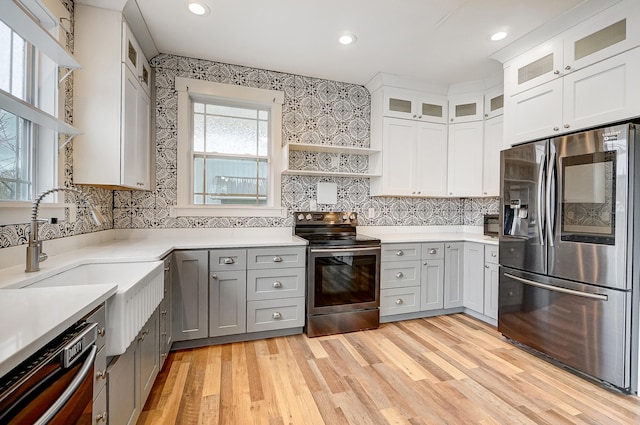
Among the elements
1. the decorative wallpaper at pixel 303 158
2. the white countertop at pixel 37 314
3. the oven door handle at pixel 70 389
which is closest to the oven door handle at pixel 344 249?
the decorative wallpaper at pixel 303 158

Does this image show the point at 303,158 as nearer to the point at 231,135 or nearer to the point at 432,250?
the point at 231,135

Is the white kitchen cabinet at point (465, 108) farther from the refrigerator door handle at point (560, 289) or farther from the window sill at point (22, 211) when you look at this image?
the window sill at point (22, 211)

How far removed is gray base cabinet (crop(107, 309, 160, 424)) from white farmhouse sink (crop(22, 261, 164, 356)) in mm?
125

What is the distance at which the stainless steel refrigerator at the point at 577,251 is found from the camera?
1.87m

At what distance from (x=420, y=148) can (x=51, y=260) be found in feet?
11.2

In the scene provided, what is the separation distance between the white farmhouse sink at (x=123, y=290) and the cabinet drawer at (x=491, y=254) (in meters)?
2.93

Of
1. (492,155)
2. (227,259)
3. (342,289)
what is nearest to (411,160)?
(492,155)

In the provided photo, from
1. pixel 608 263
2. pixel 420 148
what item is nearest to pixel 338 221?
pixel 420 148

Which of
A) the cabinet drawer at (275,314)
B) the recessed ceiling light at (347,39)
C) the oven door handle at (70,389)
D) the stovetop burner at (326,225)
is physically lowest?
the cabinet drawer at (275,314)

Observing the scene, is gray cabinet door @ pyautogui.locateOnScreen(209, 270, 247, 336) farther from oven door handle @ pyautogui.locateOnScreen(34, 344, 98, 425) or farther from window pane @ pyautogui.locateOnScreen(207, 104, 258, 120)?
window pane @ pyautogui.locateOnScreen(207, 104, 258, 120)

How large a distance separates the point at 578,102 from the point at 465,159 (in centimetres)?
131

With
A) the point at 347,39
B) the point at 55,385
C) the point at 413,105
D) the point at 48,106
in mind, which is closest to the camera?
the point at 55,385

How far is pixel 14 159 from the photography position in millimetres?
1641

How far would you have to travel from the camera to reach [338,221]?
3314mm
